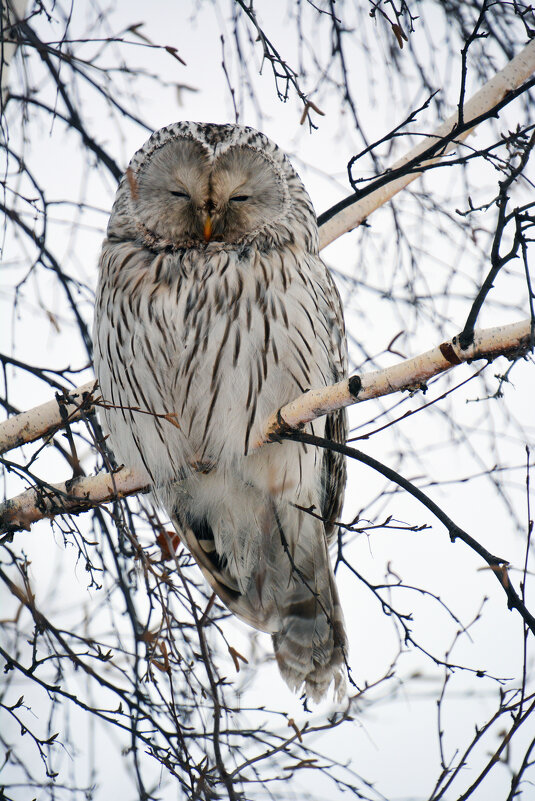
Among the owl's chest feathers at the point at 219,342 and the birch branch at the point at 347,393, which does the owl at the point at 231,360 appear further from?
the birch branch at the point at 347,393

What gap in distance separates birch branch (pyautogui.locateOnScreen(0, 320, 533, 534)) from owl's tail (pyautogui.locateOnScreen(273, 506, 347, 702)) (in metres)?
0.63

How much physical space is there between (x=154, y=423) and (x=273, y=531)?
0.59 meters

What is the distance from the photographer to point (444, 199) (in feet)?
11.4

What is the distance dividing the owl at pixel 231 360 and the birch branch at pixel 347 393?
24 centimetres

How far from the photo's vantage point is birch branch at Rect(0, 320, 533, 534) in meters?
1.61

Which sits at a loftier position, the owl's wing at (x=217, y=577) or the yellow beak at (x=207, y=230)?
the yellow beak at (x=207, y=230)

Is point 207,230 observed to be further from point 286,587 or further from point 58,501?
point 286,587

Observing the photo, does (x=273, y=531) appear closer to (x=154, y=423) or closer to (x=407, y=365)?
(x=154, y=423)

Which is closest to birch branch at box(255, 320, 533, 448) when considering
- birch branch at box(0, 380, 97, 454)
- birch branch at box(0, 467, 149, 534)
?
birch branch at box(0, 467, 149, 534)

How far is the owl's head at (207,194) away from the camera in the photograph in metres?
2.64

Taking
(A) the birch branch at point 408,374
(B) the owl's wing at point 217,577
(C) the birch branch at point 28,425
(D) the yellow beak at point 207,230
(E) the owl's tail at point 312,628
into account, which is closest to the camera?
(A) the birch branch at point 408,374

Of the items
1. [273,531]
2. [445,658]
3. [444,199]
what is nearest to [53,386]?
[273,531]

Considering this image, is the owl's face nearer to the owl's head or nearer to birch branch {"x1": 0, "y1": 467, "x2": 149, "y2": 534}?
the owl's head

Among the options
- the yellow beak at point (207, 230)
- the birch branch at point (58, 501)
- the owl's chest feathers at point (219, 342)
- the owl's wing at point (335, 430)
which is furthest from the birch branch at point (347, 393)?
the yellow beak at point (207, 230)
